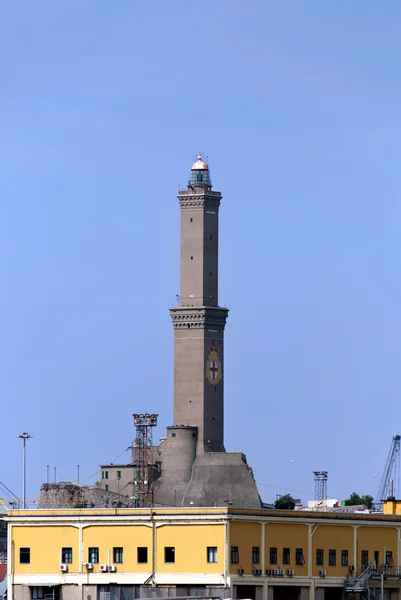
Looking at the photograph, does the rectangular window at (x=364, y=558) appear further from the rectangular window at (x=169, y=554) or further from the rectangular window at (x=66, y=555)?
the rectangular window at (x=66, y=555)

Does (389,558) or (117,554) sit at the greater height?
(117,554)

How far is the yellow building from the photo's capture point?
117062 mm

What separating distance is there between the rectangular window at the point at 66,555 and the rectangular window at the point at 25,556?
2621 millimetres

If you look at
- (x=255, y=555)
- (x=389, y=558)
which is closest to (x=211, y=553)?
(x=255, y=555)

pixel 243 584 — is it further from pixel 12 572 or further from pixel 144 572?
pixel 12 572

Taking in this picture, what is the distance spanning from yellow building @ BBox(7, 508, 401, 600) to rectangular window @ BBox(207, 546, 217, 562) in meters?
0.09

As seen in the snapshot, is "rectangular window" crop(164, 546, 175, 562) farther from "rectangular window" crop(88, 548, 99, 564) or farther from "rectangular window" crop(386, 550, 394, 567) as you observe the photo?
"rectangular window" crop(386, 550, 394, 567)

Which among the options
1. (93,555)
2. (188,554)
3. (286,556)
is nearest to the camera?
(188,554)

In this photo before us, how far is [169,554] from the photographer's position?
387ft

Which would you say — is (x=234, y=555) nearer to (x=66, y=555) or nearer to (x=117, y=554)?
(x=117, y=554)

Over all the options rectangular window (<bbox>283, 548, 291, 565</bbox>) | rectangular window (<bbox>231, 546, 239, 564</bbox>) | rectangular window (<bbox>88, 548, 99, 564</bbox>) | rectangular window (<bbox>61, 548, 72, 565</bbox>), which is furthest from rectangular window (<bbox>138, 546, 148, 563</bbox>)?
Result: rectangular window (<bbox>283, 548, 291, 565</bbox>)

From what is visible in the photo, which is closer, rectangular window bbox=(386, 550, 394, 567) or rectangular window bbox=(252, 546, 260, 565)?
rectangular window bbox=(252, 546, 260, 565)

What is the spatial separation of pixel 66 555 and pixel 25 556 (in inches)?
128

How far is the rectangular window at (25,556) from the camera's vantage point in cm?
12181
